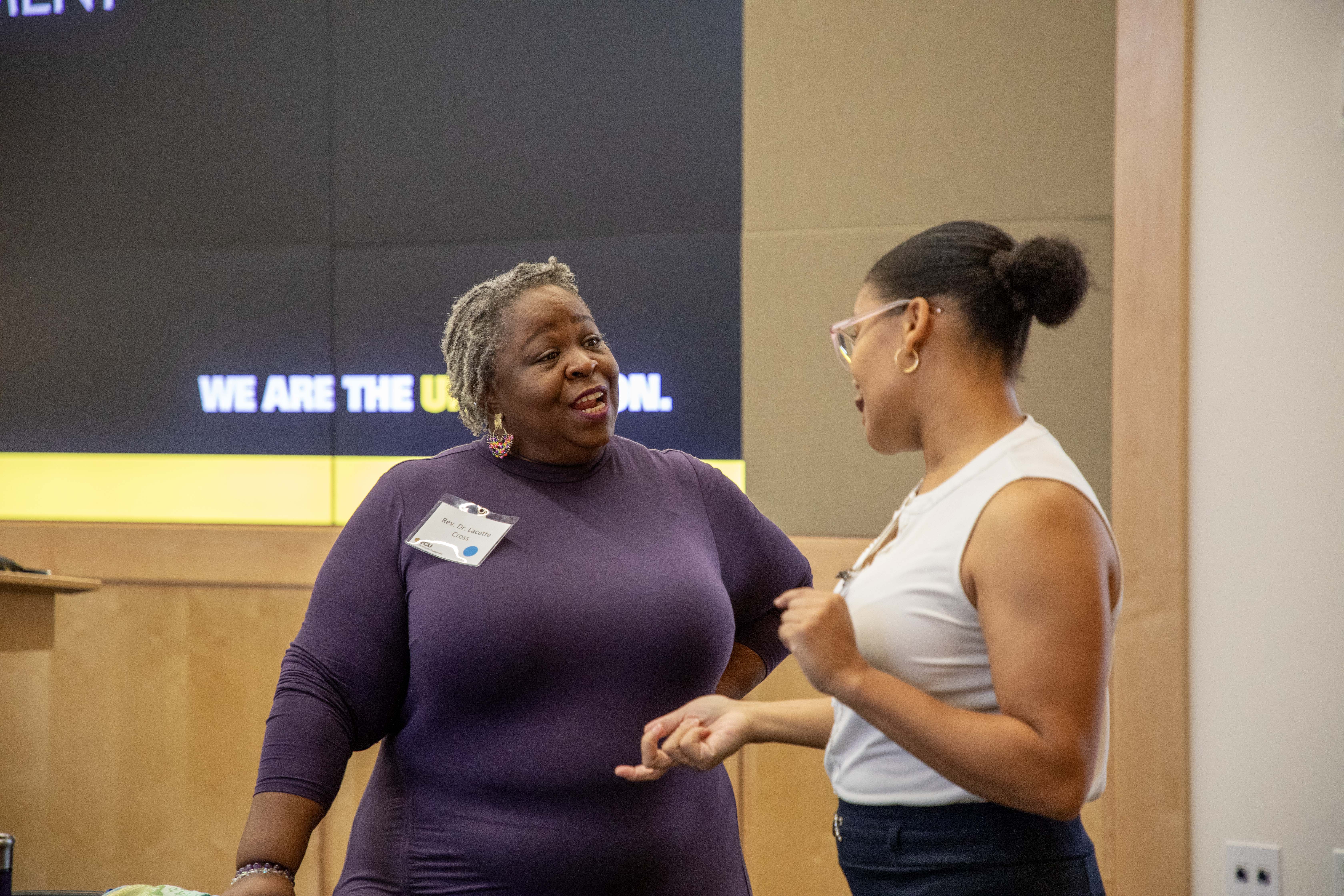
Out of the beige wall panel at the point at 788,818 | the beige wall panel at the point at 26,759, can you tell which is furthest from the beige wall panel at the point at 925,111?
the beige wall panel at the point at 26,759

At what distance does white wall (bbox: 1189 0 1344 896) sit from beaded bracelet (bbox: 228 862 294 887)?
2071 mm

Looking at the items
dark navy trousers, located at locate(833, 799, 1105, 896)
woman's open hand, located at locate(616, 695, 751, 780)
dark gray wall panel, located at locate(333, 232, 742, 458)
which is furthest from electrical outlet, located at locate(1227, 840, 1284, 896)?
woman's open hand, located at locate(616, 695, 751, 780)

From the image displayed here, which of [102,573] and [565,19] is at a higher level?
[565,19]

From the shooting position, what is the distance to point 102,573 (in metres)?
2.91

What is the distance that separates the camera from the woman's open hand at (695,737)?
3.64 ft

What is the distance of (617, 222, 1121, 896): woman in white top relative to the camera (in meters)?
0.85

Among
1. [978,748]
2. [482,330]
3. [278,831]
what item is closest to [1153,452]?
[482,330]

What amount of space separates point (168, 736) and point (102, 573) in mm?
526

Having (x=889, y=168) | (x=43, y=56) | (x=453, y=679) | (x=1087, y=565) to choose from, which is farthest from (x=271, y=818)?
(x=43, y=56)

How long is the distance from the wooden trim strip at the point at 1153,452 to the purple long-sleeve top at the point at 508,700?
1.30 meters

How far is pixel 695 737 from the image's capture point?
113cm

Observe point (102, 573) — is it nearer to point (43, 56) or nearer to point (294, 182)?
point (294, 182)

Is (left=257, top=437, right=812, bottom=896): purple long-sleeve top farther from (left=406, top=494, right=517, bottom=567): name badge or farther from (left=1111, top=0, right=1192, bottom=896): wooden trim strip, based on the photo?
(left=1111, top=0, right=1192, bottom=896): wooden trim strip

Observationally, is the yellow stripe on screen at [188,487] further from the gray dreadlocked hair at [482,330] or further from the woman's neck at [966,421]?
the woman's neck at [966,421]
